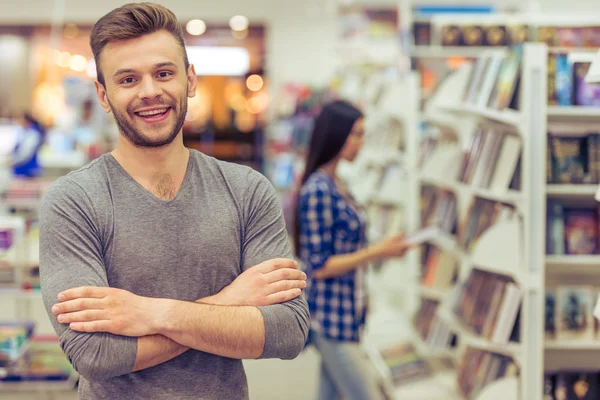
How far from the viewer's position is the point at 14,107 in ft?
59.6

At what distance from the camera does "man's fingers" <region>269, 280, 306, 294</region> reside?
1.93 meters

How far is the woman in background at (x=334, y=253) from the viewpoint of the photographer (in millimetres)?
3604

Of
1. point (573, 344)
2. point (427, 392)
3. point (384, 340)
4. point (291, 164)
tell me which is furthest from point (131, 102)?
point (291, 164)

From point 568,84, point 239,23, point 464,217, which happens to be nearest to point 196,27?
point 239,23

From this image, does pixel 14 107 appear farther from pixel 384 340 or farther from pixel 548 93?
pixel 548 93

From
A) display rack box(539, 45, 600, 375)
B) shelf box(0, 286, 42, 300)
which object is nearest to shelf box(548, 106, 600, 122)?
display rack box(539, 45, 600, 375)

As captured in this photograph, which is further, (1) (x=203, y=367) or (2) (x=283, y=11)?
(2) (x=283, y=11)

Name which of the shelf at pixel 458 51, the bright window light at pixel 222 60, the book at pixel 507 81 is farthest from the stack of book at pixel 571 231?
the bright window light at pixel 222 60

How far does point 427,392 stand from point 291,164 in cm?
880

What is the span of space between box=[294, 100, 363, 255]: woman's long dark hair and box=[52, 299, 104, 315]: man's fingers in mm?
2044

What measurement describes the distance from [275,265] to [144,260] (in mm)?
311

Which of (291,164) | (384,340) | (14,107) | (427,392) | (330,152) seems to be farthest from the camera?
(14,107)

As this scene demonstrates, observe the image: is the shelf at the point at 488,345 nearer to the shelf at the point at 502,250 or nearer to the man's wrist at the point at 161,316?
the shelf at the point at 502,250

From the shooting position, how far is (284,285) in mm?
1949
